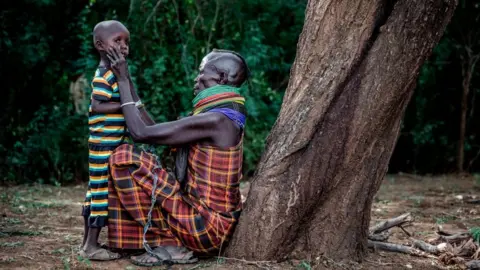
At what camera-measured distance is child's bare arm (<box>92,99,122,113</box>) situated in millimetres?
3453

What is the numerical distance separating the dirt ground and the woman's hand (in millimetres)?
1075

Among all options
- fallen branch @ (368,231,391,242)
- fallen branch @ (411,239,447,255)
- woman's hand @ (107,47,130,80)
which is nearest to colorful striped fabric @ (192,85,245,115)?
woman's hand @ (107,47,130,80)

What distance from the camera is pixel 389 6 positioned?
3477mm

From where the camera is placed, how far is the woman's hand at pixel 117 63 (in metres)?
3.49

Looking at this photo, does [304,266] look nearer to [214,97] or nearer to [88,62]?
[214,97]

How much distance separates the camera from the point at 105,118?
348cm

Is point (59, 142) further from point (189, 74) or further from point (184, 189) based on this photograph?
point (184, 189)

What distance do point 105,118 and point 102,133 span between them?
86mm

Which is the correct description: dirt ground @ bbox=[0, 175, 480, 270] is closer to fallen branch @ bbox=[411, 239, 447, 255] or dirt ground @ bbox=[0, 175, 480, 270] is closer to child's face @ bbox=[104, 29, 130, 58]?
fallen branch @ bbox=[411, 239, 447, 255]

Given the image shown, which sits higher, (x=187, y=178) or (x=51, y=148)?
(x=187, y=178)

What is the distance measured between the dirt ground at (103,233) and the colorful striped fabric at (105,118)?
70cm

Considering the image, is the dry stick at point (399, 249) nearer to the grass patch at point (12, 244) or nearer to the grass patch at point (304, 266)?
the grass patch at point (304, 266)

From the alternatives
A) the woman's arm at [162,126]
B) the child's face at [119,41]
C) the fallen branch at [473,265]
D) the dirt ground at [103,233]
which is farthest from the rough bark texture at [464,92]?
the child's face at [119,41]

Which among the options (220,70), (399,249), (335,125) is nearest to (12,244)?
(220,70)
